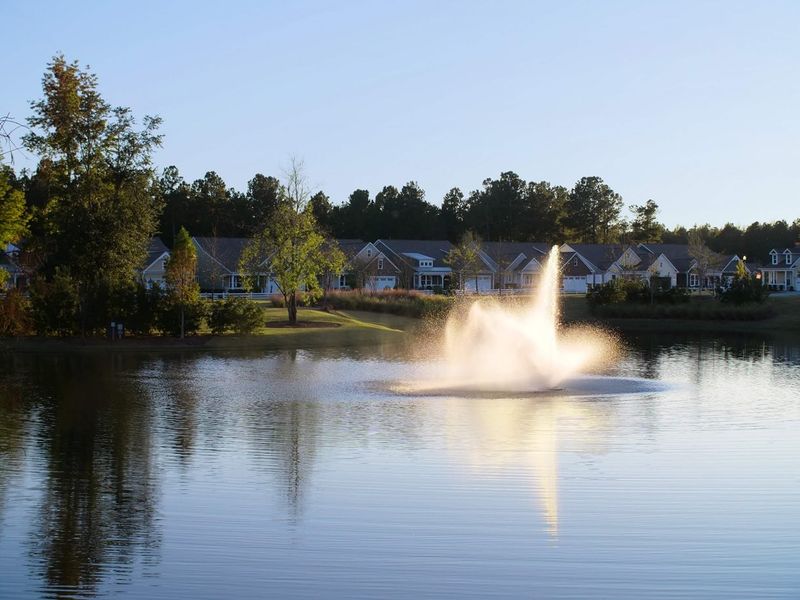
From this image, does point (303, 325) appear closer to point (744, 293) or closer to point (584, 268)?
point (744, 293)

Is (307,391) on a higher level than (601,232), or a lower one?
lower

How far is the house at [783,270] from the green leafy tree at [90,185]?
277 ft

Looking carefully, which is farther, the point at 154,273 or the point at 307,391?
the point at 154,273

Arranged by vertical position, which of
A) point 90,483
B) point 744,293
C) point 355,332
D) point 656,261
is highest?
point 656,261

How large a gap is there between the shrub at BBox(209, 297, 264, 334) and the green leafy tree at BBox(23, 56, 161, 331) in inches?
205

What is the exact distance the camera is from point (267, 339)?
49.0m

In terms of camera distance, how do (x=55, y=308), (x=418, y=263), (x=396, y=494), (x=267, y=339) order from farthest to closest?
(x=418, y=263)
(x=267, y=339)
(x=55, y=308)
(x=396, y=494)

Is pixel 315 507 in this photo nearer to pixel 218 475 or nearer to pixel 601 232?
pixel 218 475

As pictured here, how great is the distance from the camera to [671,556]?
12.6 metres

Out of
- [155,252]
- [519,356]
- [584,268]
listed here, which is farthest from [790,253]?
[519,356]

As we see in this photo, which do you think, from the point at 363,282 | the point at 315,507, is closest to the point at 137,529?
the point at 315,507

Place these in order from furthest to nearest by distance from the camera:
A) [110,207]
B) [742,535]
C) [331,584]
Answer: [110,207] < [742,535] < [331,584]

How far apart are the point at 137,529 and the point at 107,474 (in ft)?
12.8

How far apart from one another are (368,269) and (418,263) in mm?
15393
